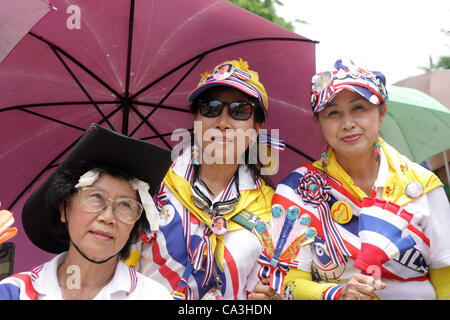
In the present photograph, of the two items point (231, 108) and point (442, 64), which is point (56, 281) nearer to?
point (231, 108)

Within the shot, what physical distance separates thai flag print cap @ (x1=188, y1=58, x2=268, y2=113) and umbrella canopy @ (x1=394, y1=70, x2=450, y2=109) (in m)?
2.96

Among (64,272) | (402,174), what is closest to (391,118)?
(402,174)

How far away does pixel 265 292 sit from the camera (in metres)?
2.12

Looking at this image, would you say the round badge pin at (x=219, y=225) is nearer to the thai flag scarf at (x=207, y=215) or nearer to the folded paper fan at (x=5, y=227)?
the thai flag scarf at (x=207, y=215)

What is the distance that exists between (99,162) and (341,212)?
1.41 meters

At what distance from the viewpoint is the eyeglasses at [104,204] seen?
196 centimetres

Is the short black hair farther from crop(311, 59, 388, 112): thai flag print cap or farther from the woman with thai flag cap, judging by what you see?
crop(311, 59, 388, 112): thai flag print cap

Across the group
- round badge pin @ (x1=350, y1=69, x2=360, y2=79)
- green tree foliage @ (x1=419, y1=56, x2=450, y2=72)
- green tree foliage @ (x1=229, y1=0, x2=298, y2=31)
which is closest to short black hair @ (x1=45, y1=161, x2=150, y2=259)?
round badge pin @ (x1=350, y1=69, x2=360, y2=79)

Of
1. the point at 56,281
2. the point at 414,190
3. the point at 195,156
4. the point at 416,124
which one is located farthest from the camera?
the point at 416,124

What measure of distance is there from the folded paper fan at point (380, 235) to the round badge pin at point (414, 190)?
259mm

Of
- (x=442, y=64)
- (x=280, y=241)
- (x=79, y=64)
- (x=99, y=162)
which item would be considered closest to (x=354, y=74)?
(x=280, y=241)

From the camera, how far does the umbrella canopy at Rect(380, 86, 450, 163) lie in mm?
3316

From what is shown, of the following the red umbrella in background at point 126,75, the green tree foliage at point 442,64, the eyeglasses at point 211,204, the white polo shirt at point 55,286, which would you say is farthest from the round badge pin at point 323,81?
the green tree foliage at point 442,64
